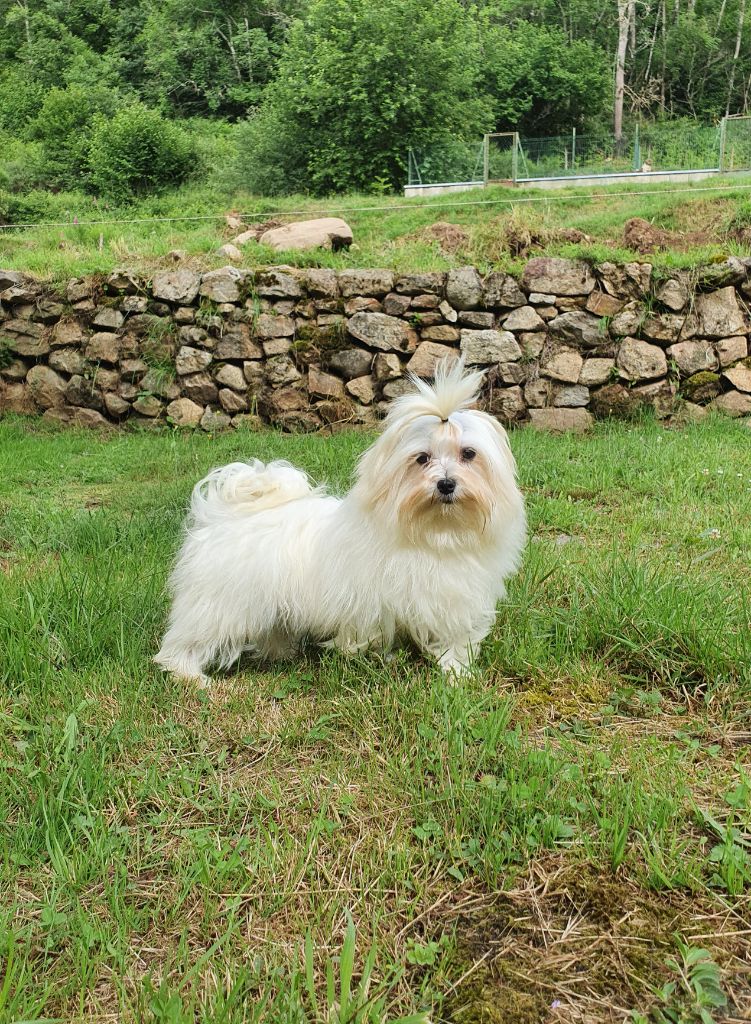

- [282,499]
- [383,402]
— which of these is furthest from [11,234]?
[282,499]

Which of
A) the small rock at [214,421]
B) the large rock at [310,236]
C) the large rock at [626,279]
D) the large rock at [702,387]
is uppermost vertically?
the large rock at [310,236]

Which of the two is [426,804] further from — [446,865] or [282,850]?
[282,850]

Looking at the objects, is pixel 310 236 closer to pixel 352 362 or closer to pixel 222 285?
pixel 222 285

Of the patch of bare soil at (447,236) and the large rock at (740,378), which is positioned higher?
the patch of bare soil at (447,236)

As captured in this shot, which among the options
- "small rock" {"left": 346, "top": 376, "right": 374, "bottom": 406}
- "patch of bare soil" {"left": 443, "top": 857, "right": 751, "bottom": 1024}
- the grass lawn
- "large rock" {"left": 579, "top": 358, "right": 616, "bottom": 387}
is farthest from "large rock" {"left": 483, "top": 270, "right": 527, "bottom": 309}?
"patch of bare soil" {"left": 443, "top": 857, "right": 751, "bottom": 1024}

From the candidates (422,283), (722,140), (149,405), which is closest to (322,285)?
(422,283)

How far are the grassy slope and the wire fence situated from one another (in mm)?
2841

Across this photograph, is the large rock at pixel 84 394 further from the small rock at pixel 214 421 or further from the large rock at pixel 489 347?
the large rock at pixel 489 347

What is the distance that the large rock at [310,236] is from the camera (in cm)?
998

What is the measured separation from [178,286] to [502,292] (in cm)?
367

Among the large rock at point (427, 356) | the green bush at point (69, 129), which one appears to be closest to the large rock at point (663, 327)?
the large rock at point (427, 356)

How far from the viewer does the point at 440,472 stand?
8.62 feet

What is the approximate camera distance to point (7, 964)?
5.35 feet

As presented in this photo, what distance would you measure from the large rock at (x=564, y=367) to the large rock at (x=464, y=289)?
40.4 inches
